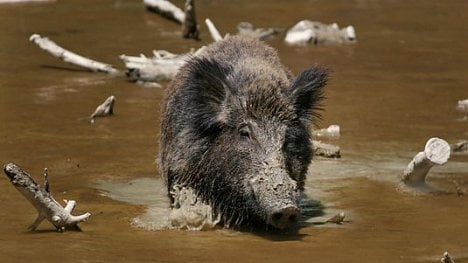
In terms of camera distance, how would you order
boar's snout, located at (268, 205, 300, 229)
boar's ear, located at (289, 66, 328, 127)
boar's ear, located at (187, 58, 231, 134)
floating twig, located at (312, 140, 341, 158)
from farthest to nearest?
floating twig, located at (312, 140, 341, 158) < boar's ear, located at (289, 66, 328, 127) < boar's ear, located at (187, 58, 231, 134) < boar's snout, located at (268, 205, 300, 229)

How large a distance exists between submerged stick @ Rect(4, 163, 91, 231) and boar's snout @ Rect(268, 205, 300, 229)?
4.66ft

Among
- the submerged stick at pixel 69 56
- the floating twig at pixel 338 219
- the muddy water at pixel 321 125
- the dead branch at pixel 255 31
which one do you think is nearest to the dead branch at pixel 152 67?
the muddy water at pixel 321 125

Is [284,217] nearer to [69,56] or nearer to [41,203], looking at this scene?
[41,203]

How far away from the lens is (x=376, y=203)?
37.5 feet

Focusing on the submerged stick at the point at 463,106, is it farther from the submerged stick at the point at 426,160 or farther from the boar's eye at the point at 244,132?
the boar's eye at the point at 244,132

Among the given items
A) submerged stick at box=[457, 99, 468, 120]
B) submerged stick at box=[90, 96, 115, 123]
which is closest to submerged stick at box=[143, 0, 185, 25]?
submerged stick at box=[90, 96, 115, 123]

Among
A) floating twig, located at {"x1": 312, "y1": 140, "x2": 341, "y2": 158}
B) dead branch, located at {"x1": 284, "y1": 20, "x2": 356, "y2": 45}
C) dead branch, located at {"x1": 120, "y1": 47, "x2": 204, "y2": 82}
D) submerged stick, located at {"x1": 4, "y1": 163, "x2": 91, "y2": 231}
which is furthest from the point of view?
dead branch, located at {"x1": 284, "y1": 20, "x2": 356, "y2": 45}

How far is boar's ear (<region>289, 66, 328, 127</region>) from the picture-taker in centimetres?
1092

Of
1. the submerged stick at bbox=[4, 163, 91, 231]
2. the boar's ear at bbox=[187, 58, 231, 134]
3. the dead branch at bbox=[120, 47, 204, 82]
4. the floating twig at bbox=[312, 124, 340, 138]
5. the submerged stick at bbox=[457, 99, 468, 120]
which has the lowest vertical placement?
the submerged stick at bbox=[4, 163, 91, 231]

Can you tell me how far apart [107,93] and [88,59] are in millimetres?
1674

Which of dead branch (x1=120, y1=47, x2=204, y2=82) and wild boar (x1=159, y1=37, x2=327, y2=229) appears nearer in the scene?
wild boar (x1=159, y1=37, x2=327, y2=229)

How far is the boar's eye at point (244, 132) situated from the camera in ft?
34.4

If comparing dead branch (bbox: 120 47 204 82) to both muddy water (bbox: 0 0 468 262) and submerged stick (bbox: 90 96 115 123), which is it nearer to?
muddy water (bbox: 0 0 468 262)

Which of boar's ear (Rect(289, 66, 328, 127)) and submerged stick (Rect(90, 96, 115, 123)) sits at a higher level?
boar's ear (Rect(289, 66, 328, 127))
